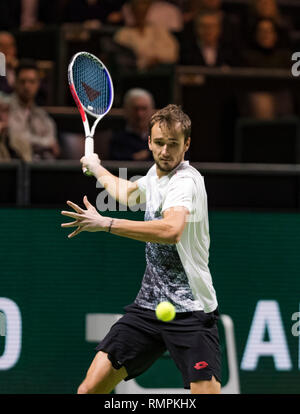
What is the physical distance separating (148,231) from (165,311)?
447mm

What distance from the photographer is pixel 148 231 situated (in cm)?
363

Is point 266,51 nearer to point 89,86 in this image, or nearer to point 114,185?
point 89,86

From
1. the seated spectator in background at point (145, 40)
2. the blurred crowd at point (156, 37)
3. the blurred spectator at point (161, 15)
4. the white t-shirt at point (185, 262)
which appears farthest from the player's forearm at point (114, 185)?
the blurred spectator at point (161, 15)

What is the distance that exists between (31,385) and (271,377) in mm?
1613

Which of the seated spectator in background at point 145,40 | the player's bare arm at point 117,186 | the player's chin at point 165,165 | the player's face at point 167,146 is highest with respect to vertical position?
the seated spectator in background at point 145,40

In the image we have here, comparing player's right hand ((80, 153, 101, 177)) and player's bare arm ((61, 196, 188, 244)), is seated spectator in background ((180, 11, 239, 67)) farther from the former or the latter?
player's bare arm ((61, 196, 188, 244))

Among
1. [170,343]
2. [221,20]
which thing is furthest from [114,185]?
[221,20]

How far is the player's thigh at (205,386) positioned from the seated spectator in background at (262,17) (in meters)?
6.01

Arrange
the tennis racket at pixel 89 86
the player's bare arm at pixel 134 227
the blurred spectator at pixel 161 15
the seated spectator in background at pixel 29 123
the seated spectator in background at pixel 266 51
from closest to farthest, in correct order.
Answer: the player's bare arm at pixel 134 227 < the tennis racket at pixel 89 86 < the seated spectator in background at pixel 29 123 < the blurred spectator at pixel 161 15 < the seated spectator in background at pixel 266 51

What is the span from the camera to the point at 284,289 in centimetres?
559

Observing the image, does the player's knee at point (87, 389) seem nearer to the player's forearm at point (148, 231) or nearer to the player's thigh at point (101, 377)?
the player's thigh at point (101, 377)

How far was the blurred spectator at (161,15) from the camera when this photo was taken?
8.88 m

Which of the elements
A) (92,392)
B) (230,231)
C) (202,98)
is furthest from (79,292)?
(202,98)

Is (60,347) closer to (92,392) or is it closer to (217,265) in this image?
(217,265)
